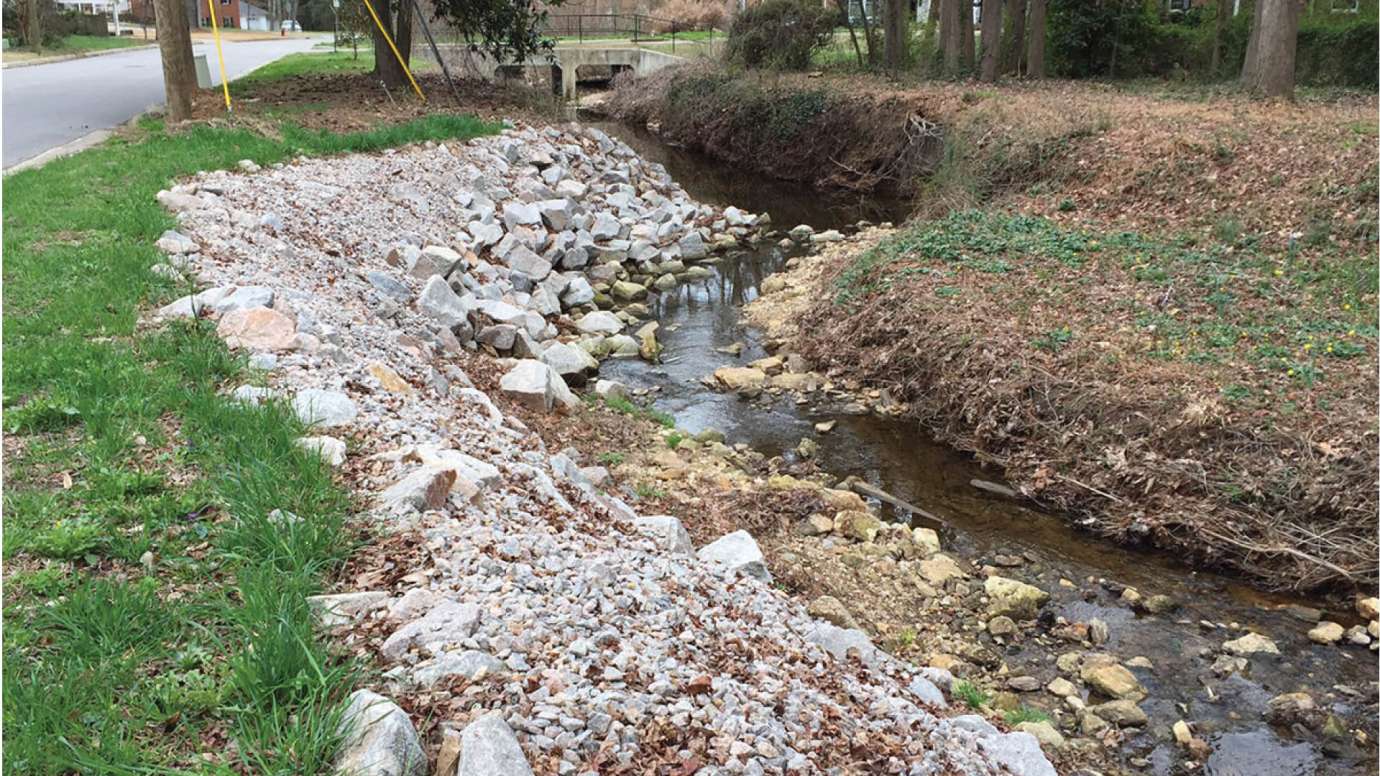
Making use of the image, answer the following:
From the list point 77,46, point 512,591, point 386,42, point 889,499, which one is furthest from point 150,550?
point 77,46

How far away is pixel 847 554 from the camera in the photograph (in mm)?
6676

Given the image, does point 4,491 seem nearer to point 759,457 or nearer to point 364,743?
point 364,743

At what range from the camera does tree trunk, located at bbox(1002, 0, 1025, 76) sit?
23672 millimetres

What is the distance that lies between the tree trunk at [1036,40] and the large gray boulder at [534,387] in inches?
703

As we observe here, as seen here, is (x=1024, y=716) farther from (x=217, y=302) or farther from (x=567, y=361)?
(x=567, y=361)

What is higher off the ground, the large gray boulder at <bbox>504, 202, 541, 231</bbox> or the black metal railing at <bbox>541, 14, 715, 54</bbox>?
the black metal railing at <bbox>541, 14, 715, 54</bbox>

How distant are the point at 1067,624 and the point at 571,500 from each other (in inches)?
123

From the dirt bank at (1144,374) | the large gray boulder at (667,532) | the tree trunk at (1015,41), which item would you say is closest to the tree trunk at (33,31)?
the tree trunk at (1015,41)

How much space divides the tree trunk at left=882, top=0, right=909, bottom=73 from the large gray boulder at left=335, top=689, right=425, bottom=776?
79.9 ft

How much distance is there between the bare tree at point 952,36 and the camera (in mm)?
22969

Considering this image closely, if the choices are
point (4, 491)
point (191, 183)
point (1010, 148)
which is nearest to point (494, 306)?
point (191, 183)

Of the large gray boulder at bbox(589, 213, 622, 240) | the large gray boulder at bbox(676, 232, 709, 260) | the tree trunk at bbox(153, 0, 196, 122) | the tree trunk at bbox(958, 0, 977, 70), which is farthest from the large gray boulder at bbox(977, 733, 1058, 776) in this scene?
the tree trunk at bbox(958, 0, 977, 70)

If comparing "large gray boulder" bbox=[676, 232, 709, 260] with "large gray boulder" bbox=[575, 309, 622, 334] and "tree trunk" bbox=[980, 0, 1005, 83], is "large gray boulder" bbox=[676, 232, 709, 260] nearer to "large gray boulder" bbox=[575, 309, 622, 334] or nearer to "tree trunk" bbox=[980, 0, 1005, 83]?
"large gray boulder" bbox=[575, 309, 622, 334]

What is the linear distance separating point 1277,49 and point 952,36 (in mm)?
8278
